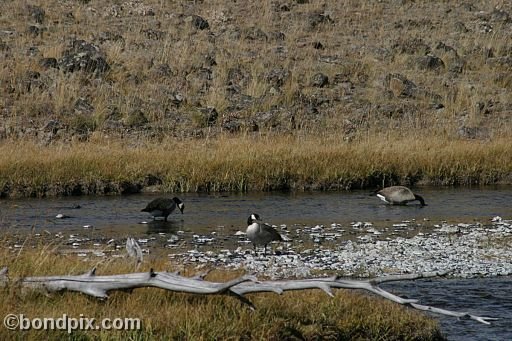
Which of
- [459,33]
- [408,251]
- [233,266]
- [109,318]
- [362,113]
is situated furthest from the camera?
[459,33]

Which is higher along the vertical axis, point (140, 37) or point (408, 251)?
point (140, 37)

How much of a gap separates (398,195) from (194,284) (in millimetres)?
11039

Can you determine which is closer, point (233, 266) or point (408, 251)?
point (233, 266)

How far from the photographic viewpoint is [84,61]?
99.5 feet

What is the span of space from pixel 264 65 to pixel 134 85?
4613 millimetres

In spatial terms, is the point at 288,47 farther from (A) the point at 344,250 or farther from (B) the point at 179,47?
(A) the point at 344,250

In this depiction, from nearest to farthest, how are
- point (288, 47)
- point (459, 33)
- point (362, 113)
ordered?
1. point (362, 113)
2. point (288, 47)
3. point (459, 33)

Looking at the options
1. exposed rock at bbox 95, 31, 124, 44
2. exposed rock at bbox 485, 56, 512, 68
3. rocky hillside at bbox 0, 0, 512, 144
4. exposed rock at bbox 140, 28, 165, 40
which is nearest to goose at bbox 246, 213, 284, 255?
rocky hillside at bbox 0, 0, 512, 144

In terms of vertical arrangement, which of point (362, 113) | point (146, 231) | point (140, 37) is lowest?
point (146, 231)

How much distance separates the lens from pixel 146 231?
16500mm

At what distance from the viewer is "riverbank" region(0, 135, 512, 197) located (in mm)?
20547

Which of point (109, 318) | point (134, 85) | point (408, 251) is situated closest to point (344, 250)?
point (408, 251)

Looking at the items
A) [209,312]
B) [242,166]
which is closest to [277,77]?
[242,166]

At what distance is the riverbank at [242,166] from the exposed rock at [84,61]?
22.7 ft
